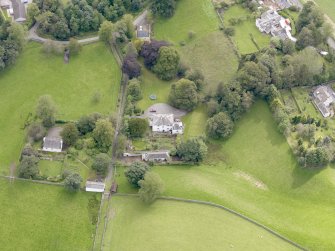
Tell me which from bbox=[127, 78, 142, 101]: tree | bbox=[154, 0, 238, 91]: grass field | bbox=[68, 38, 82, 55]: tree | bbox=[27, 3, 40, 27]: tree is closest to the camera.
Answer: bbox=[127, 78, 142, 101]: tree

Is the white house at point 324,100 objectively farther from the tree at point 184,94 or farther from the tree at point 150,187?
the tree at point 150,187

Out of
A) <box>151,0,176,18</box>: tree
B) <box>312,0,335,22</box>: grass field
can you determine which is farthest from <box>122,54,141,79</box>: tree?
<box>312,0,335,22</box>: grass field

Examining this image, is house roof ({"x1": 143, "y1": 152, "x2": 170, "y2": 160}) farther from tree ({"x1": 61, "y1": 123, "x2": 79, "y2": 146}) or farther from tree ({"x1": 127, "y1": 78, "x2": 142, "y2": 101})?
tree ({"x1": 127, "y1": 78, "x2": 142, "y2": 101})

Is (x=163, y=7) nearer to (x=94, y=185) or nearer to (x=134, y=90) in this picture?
(x=134, y=90)

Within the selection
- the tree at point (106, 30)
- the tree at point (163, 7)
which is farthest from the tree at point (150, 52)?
the tree at point (163, 7)

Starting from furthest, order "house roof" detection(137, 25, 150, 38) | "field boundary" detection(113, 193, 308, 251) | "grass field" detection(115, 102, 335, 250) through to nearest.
A: "house roof" detection(137, 25, 150, 38) < "grass field" detection(115, 102, 335, 250) < "field boundary" detection(113, 193, 308, 251)

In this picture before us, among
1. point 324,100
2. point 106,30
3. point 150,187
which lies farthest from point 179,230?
point 106,30
